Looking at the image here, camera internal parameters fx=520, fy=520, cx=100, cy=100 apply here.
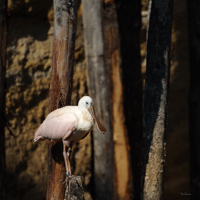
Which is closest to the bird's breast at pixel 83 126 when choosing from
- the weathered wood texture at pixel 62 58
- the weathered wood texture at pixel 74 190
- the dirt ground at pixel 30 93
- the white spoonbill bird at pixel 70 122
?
the white spoonbill bird at pixel 70 122

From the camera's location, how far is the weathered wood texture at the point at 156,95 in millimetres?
4148

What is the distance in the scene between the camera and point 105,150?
5461mm

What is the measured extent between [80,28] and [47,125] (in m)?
2.33

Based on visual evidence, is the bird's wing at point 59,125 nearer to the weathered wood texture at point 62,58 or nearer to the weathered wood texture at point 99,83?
the weathered wood texture at point 62,58

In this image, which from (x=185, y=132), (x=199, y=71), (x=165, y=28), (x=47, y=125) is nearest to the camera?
(x=47, y=125)

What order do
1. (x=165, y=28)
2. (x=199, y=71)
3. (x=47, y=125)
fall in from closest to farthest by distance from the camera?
(x=47, y=125)
(x=165, y=28)
(x=199, y=71)

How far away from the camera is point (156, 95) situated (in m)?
4.18

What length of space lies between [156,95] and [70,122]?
3.23ft

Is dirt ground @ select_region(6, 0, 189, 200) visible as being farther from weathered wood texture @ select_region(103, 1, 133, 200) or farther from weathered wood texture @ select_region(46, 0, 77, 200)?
weathered wood texture @ select_region(46, 0, 77, 200)

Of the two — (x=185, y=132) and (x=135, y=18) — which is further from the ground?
(x=135, y=18)

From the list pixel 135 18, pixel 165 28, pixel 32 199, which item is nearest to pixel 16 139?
pixel 32 199

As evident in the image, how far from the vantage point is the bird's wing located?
347 cm

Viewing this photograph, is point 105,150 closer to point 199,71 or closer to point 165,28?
point 199,71

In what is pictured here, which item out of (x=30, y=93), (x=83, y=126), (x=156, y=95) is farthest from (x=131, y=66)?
(x=83, y=126)
